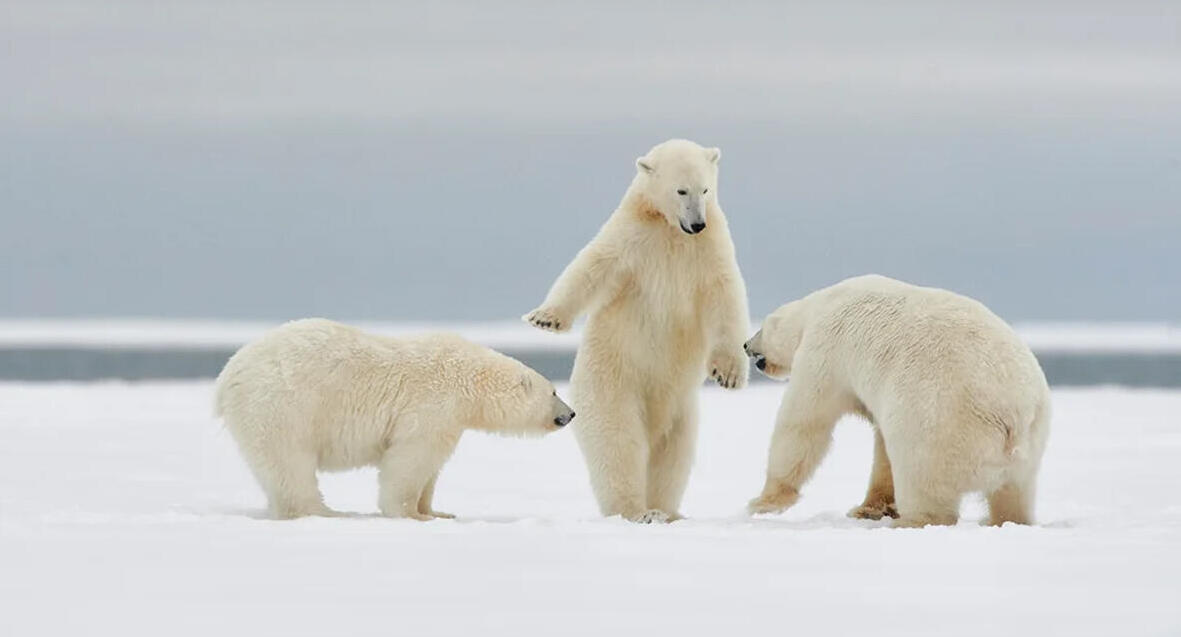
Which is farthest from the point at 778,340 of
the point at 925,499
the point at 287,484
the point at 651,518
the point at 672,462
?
the point at 287,484

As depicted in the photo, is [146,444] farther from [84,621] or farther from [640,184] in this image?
[84,621]

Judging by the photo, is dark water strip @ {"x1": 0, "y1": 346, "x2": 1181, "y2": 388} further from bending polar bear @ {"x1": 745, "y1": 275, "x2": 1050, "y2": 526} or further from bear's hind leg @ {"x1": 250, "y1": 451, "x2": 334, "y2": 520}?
bending polar bear @ {"x1": 745, "y1": 275, "x2": 1050, "y2": 526}

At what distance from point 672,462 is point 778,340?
757mm

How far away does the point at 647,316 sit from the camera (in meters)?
7.33

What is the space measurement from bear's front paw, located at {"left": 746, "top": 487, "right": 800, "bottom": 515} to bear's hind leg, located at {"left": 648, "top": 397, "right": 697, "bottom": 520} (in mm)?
687

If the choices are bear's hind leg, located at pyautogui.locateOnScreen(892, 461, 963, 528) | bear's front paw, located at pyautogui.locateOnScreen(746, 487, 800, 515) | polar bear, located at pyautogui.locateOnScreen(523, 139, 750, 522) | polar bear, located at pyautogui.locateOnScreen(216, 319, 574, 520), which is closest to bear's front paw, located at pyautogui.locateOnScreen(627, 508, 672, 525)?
polar bear, located at pyautogui.locateOnScreen(523, 139, 750, 522)

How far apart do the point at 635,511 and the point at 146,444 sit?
4.59 meters

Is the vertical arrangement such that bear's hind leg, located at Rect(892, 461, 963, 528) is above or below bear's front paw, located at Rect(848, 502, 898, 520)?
above

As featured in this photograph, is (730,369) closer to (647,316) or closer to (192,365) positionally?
(647,316)

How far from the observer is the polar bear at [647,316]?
7113mm

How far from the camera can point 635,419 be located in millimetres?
7281

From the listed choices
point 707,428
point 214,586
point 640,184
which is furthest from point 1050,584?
point 707,428

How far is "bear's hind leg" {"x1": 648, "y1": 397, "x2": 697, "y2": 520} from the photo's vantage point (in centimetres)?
751

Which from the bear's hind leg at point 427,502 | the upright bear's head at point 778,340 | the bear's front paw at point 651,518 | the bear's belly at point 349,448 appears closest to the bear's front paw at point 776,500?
the bear's front paw at point 651,518
